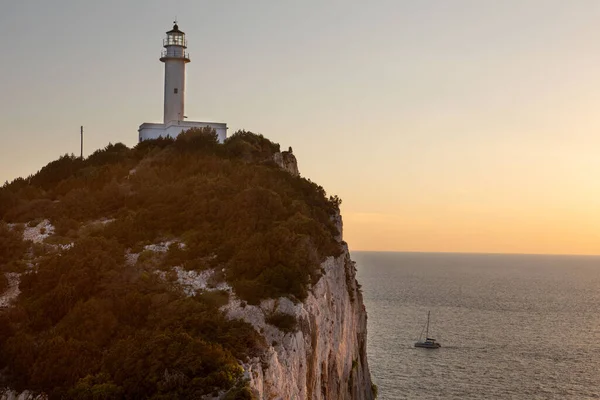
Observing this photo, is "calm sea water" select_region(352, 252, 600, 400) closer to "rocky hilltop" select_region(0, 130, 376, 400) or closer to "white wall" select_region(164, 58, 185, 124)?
"rocky hilltop" select_region(0, 130, 376, 400)

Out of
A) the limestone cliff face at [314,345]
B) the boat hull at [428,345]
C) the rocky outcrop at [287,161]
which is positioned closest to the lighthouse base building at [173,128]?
the rocky outcrop at [287,161]

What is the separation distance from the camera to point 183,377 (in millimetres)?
21797

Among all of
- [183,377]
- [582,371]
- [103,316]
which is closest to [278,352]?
[183,377]

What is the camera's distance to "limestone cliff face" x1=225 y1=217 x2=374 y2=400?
25.3 m

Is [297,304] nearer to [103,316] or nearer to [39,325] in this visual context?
[103,316]

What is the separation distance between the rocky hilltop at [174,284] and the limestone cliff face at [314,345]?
96mm

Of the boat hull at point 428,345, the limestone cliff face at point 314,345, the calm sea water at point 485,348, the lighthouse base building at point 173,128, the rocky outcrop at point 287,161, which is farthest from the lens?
the boat hull at point 428,345

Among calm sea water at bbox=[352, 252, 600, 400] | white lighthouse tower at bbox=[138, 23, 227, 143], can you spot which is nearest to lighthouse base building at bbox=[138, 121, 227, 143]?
white lighthouse tower at bbox=[138, 23, 227, 143]

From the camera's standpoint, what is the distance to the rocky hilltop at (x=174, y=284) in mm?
22984

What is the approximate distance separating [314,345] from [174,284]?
741cm

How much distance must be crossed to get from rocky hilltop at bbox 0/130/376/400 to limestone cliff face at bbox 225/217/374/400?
0.31 ft

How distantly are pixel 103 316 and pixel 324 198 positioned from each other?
23.2 m

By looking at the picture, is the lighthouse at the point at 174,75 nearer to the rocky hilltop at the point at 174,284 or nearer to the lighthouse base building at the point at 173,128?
the lighthouse base building at the point at 173,128

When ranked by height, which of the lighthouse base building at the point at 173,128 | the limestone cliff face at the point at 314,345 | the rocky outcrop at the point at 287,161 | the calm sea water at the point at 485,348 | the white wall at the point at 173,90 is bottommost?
the calm sea water at the point at 485,348
